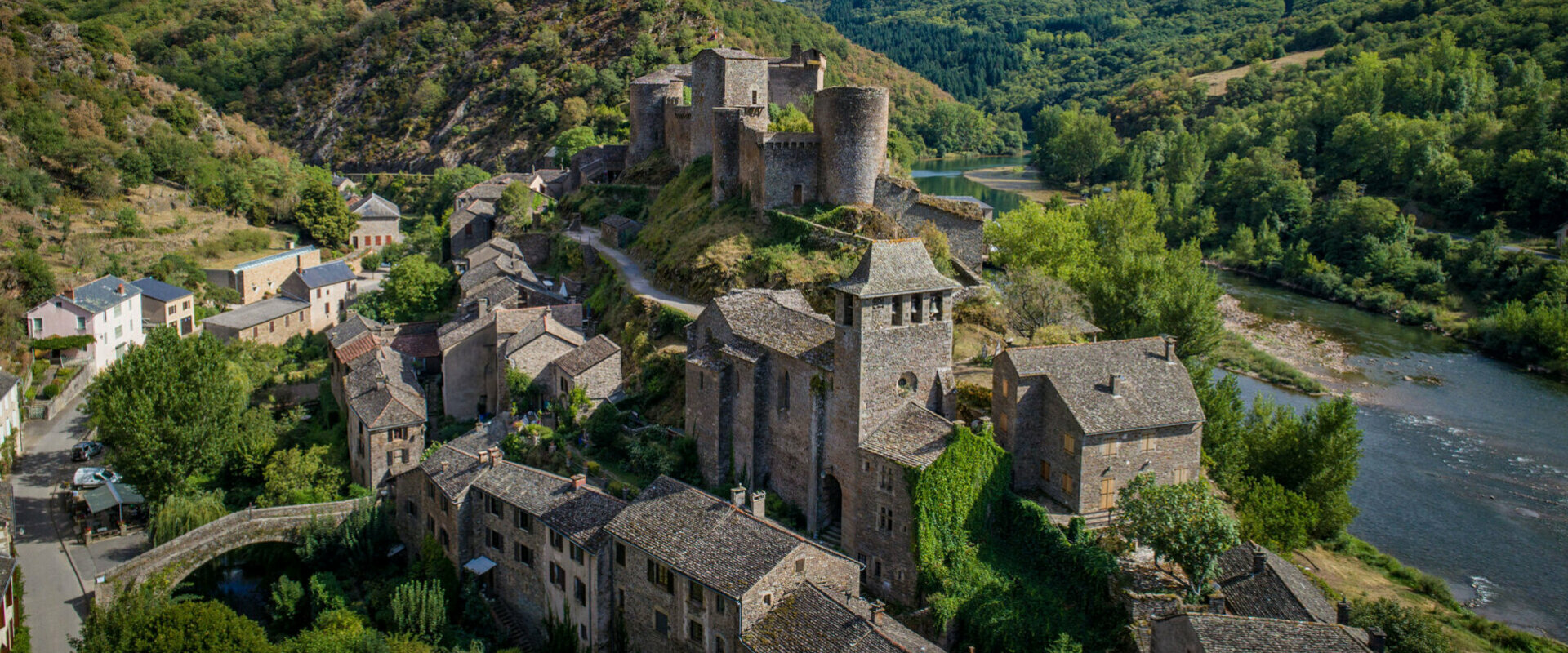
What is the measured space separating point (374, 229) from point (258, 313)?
848 inches

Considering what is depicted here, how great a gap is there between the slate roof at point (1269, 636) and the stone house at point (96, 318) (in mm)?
51584

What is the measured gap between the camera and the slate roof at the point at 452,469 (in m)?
35.8

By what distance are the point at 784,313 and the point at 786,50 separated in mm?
89074

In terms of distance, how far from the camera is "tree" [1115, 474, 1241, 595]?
26.9 m

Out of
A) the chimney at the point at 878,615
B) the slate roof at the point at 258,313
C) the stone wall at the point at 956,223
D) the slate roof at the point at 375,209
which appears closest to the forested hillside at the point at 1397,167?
the stone wall at the point at 956,223

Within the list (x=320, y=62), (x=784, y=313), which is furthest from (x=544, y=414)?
(x=320, y=62)

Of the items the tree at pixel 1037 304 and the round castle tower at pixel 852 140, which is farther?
the round castle tower at pixel 852 140

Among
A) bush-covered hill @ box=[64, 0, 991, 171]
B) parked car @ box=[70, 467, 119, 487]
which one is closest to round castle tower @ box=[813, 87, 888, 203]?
parked car @ box=[70, 467, 119, 487]

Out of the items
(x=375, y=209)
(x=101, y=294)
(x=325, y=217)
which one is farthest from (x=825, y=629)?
(x=375, y=209)

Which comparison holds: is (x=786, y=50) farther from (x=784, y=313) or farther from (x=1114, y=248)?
(x=784, y=313)

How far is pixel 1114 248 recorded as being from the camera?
5556 cm

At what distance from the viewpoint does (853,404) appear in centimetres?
3084

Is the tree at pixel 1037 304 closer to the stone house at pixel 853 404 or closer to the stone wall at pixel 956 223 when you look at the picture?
the stone wall at pixel 956 223

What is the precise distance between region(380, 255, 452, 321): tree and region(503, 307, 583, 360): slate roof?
536 inches
